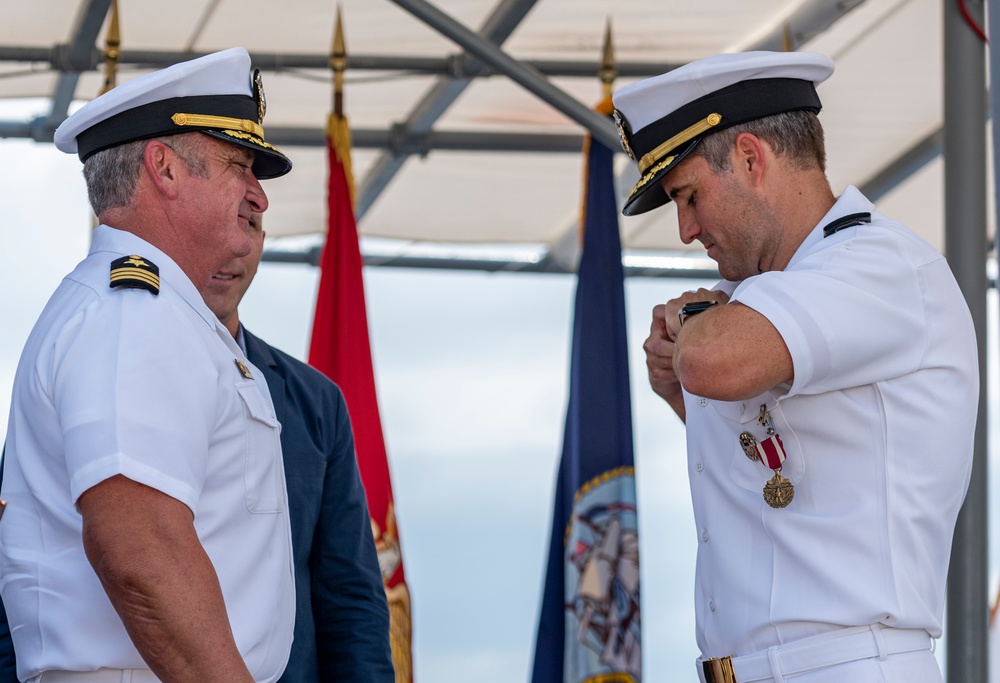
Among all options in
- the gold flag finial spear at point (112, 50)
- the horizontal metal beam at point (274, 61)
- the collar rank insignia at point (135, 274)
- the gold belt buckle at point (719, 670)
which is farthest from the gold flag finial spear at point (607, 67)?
the collar rank insignia at point (135, 274)

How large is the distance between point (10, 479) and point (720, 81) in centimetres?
133

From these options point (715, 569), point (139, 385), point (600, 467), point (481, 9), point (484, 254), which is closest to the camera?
point (139, 385)

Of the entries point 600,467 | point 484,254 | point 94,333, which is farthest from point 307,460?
point 484,254

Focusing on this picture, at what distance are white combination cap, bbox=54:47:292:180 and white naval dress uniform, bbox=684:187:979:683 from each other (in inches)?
34.4

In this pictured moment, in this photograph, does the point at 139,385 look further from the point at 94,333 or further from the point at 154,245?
the point at 154,245

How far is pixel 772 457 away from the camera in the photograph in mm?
2070

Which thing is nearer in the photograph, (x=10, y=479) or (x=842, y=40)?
(x=10, y=479)

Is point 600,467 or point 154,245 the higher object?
point 600,467

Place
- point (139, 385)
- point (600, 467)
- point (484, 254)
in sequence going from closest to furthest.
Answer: point (139, 385)
point (600, 467)
point (484, 254)

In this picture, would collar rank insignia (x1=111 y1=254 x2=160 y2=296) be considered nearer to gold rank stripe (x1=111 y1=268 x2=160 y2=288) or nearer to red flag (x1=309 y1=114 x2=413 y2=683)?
gold rank stripe (x1=111 y1=268 x2=160 y2=288)

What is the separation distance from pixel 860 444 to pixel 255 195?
1083 mm

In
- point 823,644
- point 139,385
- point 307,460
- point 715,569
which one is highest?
point 307,460

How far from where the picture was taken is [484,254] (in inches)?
278

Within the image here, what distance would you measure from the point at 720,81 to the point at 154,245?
39.2 inches
